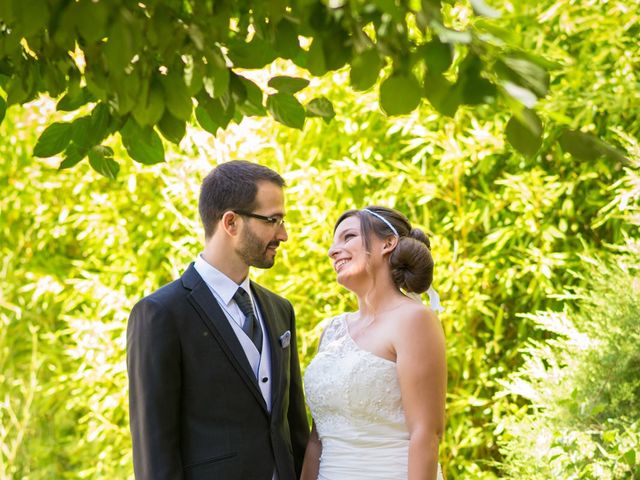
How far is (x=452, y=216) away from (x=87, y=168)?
2.42 metres

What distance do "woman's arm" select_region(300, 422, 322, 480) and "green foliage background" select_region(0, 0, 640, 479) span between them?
1.49m

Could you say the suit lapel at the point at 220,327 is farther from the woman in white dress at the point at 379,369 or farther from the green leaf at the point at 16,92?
the green leaf at the point at 16,92

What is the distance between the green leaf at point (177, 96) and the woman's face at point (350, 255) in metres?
1.24

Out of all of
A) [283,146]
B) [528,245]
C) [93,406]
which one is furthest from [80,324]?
[528,245]

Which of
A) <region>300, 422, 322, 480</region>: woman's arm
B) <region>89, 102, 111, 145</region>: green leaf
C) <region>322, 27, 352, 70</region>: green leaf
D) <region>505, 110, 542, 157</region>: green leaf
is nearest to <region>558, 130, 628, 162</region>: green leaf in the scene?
<region>505, 110, 542, 157</region>: green leaf

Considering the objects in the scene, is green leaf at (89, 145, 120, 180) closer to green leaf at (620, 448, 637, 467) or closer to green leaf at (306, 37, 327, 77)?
green leaf at (306, 37, 327, 77)

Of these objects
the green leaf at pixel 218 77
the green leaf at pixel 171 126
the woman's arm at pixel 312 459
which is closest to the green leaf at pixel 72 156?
the green leaf at pixel 171 126

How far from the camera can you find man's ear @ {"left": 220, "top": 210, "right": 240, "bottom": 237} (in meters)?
2.63

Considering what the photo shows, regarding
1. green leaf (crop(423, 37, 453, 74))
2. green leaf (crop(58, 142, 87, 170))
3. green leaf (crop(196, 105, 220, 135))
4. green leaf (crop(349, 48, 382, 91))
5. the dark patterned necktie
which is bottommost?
the dark patterned necktie

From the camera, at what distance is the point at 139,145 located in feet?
6.26

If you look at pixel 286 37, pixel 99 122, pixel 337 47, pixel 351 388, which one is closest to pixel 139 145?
pixel 99 122

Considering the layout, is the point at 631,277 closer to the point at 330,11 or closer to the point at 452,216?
the point at 452,216

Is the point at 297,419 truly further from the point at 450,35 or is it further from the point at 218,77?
the point at 450,35

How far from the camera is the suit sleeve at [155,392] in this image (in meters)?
2.39
